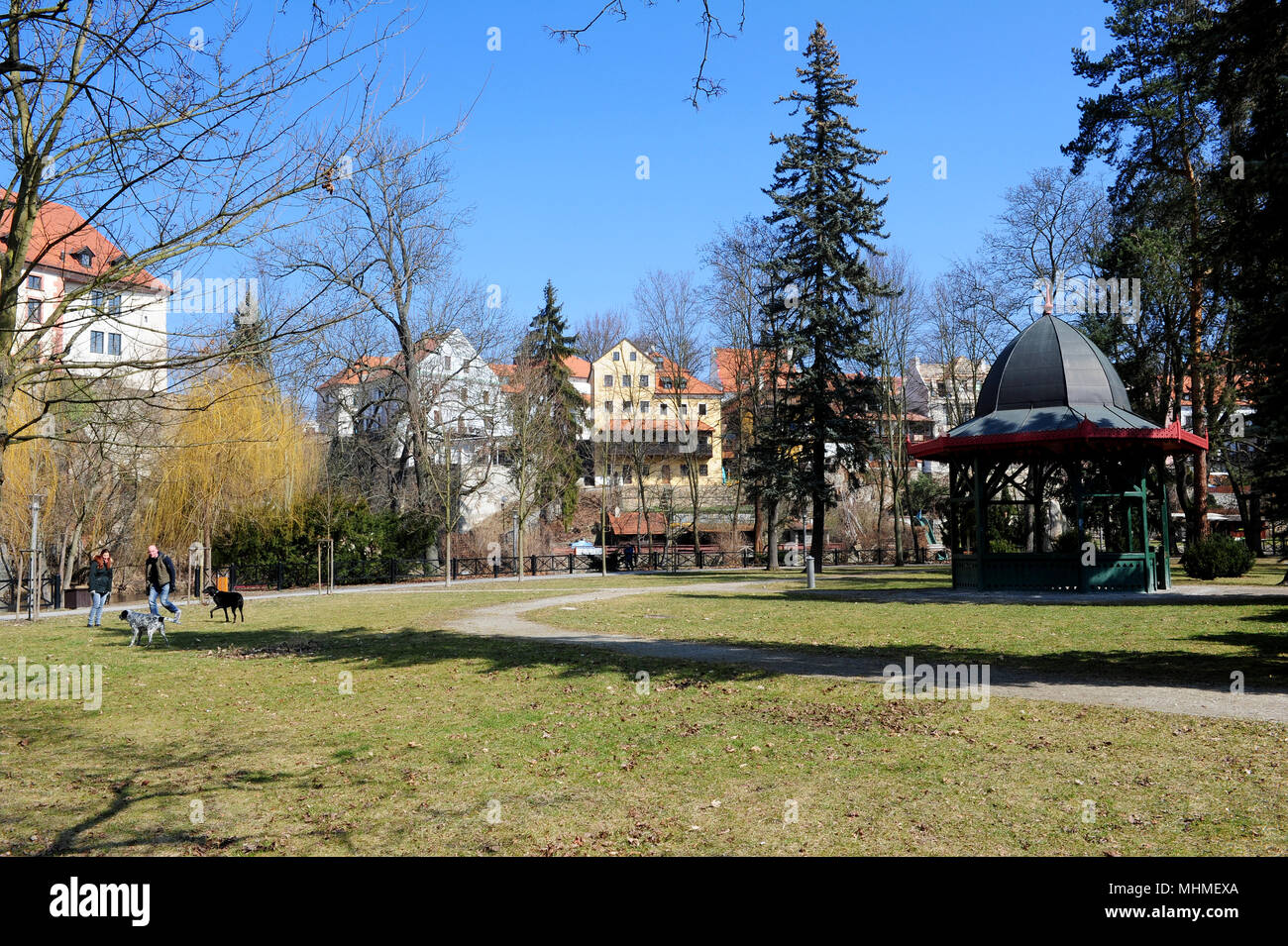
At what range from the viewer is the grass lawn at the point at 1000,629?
12.7 m

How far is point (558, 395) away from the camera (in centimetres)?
5631

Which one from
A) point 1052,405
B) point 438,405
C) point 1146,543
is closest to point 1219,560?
point 1146,543

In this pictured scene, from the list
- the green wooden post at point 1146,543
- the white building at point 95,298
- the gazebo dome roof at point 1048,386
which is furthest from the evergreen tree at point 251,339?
the green wooden post at point 1146,543

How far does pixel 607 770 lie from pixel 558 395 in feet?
161

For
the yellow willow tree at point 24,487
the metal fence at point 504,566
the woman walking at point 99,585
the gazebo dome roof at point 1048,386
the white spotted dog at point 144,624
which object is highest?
the gazebo dome roof at point 1048,386

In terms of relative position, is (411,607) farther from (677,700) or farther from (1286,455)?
(1286,455)

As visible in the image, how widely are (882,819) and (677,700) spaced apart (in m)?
4.54

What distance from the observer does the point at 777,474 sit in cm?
4053

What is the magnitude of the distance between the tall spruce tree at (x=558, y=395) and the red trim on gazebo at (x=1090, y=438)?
26.5 metres

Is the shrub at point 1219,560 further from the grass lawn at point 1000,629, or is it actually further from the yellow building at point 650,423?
the yellow building at point 650,423

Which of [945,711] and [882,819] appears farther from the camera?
[945,711]

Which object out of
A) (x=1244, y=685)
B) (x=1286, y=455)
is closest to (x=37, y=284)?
(x=1244, y=685)

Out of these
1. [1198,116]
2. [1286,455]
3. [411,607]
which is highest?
[1198,116]

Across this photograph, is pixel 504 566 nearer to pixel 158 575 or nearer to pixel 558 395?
pixel 558 395
